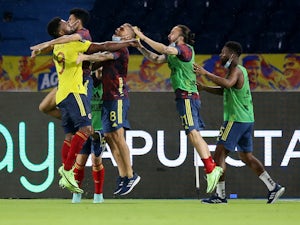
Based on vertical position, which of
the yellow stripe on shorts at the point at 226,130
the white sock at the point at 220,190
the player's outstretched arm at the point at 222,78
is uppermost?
the player's outstretched arm at the point at 222,78

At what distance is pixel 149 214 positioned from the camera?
7953mm

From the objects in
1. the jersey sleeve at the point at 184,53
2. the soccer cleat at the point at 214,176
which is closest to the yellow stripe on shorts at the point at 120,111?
the jersey sleeve at the point at 184,53

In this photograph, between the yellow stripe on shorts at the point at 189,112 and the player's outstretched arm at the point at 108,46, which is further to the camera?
the yellow stripe on shorts at the point at 189,112

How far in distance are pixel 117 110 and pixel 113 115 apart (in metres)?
0.07

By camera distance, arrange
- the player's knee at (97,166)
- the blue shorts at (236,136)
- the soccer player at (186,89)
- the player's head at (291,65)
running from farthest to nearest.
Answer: the player's head at (291,65) < the player's knee at (97,166) < the blue shorts at (236,136) < the soccer player at (186,89)

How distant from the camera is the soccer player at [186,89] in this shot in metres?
9.80

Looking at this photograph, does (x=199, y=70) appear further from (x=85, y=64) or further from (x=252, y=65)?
(x=252, y=65)

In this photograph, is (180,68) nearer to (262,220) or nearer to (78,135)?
(78,135)

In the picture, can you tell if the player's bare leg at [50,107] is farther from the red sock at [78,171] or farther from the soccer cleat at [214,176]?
the soccer cleat at [214,176]

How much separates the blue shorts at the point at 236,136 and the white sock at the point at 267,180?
294mm

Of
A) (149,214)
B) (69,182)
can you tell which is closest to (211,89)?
(69,182)

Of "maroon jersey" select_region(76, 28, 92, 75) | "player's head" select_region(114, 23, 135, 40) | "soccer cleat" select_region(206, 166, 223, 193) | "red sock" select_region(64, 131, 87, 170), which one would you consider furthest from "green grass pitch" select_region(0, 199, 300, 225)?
"player's head" select_region(114, 23, 135, 40)

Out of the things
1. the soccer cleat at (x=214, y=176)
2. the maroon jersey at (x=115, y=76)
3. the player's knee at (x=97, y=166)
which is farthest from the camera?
the player's knee at (x=97, y=166)

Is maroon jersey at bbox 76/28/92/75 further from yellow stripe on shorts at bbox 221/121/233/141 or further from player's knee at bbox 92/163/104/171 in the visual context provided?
yellow stripe on shorts at bbox 221/121/233/141
